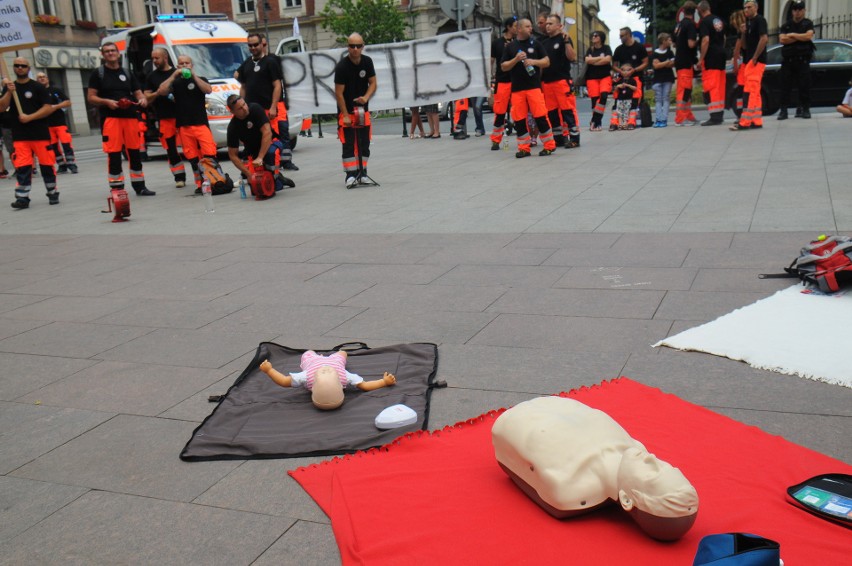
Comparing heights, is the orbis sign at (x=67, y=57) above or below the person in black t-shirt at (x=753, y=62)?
above

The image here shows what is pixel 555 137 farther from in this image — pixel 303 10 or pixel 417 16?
pixel 303 10

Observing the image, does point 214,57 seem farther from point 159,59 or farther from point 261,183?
point 261,183

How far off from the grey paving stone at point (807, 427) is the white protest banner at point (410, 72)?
12625 millimetres

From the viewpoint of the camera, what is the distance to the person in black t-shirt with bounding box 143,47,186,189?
11984 millimetres

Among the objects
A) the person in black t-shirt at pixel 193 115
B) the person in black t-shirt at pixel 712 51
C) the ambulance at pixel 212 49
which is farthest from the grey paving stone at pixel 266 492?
the ambulance at pixel 212 49

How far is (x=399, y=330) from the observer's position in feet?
15.9

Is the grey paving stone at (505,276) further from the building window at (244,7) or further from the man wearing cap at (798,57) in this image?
the building window at (244,7)

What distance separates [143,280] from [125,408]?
307cm

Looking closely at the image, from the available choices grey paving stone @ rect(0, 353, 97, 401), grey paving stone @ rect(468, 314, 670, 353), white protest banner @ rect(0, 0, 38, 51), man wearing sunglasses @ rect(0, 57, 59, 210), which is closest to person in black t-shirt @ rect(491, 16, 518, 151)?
man wearing sunglasses @ rect(0, 57, 59, 210)

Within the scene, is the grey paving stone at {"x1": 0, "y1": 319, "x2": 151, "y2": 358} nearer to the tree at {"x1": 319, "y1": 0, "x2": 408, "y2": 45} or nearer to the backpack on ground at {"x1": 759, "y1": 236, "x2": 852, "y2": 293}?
→ the backpack on ground at {"x1": 759, "y1": 236, "x2": 852, "y2": 293}

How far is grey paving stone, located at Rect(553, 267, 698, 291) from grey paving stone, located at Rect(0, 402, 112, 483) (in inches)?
122

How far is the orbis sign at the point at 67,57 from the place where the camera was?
35656 millimetres

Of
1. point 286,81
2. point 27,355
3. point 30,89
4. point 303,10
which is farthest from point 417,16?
point 27,355

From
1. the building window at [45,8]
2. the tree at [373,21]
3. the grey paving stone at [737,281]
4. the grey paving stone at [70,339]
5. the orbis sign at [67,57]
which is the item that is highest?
the building window at [45,8]
